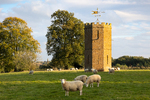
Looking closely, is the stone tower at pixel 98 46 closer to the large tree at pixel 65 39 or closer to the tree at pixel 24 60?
the large tree at pixel 65 39

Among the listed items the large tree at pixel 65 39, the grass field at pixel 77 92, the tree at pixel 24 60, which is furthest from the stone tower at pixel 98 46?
the grass field at pixel 77 92

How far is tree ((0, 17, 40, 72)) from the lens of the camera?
5031 centimetres

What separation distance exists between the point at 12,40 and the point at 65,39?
45.1ft

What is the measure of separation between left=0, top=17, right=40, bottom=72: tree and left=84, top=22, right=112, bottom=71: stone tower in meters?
17.1

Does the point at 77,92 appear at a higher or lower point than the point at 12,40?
lower

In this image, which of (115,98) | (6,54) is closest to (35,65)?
(6,54)

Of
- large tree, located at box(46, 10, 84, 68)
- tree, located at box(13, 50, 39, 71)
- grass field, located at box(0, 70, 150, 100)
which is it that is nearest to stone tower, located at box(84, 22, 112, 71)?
large tree, located at box(46, 10, 84, 68)

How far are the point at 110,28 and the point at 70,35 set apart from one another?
13.9m

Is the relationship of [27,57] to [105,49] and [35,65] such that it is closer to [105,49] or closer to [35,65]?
[35,65]

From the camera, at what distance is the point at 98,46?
42.7 m

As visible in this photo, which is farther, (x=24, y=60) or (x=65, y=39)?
(x=65, y=39)

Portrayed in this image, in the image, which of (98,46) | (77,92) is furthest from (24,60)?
(77,92)

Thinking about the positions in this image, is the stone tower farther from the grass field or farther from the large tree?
the grass field

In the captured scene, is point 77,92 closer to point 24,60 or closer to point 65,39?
point 24,60
